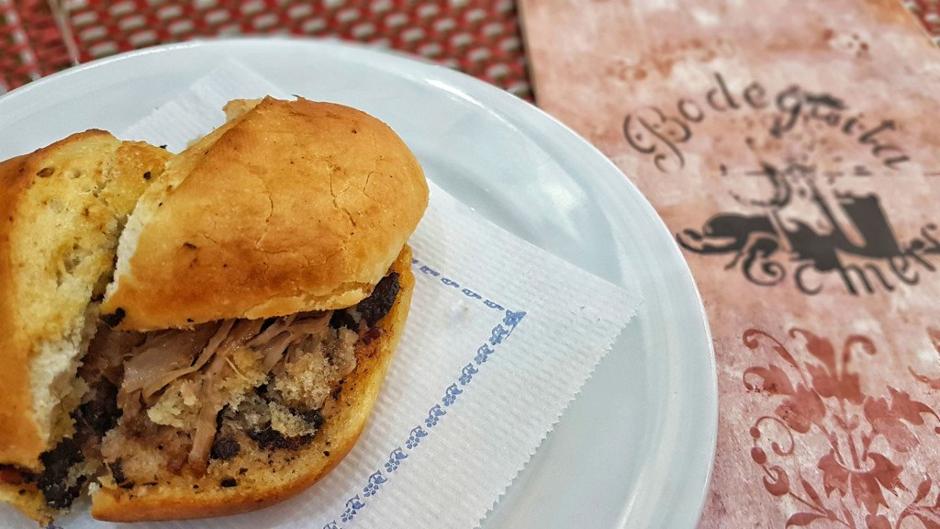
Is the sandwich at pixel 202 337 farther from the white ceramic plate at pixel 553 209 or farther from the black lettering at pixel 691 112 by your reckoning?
the black lettering at pixel 691 112

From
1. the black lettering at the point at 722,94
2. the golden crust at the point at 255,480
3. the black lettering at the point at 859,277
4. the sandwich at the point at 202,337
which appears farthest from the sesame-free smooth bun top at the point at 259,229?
the black lettering at the point at 722,94

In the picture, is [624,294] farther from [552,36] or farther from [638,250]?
[552,36]

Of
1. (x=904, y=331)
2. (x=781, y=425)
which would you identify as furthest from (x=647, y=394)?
(x=904, y=331)

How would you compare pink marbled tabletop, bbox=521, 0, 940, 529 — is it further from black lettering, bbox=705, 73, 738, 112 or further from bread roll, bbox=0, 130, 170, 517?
bread roll, bbox=0, 130, 170, 517

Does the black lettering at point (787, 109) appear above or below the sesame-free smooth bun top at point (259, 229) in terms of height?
below

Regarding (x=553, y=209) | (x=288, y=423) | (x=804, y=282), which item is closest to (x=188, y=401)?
(x=288, y=423)

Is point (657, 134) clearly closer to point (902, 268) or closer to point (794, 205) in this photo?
point (794, 205)
